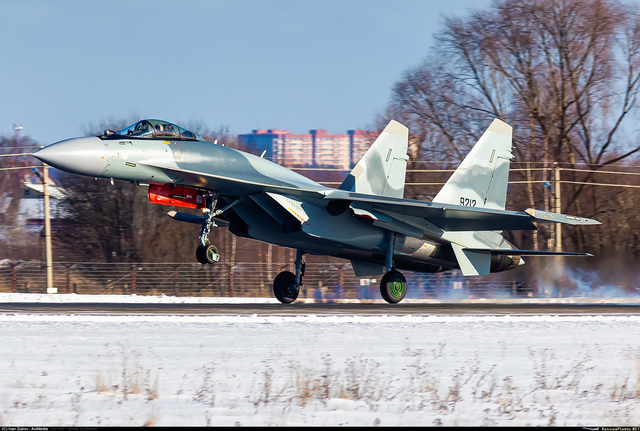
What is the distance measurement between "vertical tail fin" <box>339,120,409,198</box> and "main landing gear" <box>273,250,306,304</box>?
244cm

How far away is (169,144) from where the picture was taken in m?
14.9

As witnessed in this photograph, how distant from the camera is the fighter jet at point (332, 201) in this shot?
14.5 meters

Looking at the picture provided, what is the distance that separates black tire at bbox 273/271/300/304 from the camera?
18469mm

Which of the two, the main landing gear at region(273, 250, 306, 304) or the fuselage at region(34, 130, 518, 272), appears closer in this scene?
the fuselage at region(34, 130, 518, 272)

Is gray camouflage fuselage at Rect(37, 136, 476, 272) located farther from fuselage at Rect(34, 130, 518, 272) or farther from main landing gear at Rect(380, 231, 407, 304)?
main landing gear at Rect(380, 231, 407, 304)

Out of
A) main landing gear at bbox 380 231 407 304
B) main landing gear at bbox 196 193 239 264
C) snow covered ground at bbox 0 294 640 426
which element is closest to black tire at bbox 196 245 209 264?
main landing gear at bbox 196 193 239 264

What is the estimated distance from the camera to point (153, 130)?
1487cm

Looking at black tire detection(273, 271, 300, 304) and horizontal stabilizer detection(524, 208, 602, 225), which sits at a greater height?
horizontal stabilizer detection(524, 208, 602, 225)

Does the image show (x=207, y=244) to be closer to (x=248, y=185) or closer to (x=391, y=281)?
(x=248, y=185)

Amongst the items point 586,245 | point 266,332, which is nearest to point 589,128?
point 586,245

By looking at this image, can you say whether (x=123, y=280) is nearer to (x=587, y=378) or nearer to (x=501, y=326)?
(x=501, y=326)

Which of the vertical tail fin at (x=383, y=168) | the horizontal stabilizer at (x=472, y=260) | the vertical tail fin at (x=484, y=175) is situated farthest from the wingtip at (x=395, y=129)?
the horizontal stabilizer at (x=472, y=260)

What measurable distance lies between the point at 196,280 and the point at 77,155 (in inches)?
846

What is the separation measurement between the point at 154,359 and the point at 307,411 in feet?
9.79
